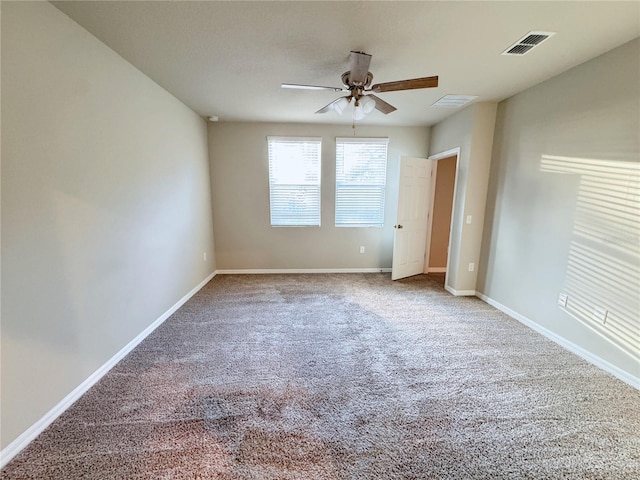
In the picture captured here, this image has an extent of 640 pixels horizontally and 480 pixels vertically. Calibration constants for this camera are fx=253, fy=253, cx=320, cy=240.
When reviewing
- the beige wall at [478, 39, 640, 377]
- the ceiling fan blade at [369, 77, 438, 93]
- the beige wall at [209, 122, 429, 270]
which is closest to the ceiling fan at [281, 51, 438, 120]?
the ceiling fan blade at [369, 77, 438, 93]

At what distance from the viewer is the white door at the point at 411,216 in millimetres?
4062

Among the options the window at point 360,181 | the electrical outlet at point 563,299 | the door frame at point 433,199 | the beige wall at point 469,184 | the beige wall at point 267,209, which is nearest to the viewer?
the electrical outlet at point 563,299

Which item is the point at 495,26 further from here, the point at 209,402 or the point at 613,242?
the point at 209,402

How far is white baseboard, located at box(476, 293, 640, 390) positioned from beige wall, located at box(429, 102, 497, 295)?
2.10 ft

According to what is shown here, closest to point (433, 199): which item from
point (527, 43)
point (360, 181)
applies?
point (360, 181)

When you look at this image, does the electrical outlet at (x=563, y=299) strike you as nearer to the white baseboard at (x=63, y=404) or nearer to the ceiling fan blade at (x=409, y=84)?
the ceiling fan blade at (x=409, y=84)

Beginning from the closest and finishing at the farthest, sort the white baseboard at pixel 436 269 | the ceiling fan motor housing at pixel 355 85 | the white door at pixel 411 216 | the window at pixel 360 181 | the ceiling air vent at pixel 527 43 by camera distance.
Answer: the ceiling air vent at pixel 527 43
the ceiling fan motor housing at pixel 355 85
the white door at pixel 411 216
the window at pixel 360 181
the white baseboard at pixel 436 269

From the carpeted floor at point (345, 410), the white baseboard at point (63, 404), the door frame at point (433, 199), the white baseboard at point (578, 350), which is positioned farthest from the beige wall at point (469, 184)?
the white baseboard at point (63, 404)

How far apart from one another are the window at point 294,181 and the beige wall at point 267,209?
110 mm

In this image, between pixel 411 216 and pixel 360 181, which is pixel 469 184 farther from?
pixel 360 181

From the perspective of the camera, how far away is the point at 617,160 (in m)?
2.00

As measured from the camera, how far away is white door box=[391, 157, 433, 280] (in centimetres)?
406

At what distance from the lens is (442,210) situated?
4648 millimetres

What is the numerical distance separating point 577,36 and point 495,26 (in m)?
0.68
